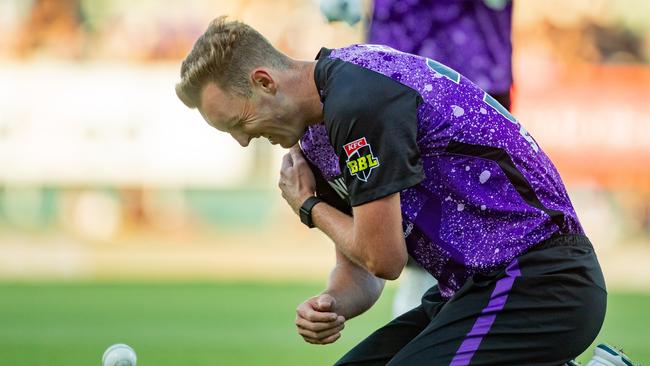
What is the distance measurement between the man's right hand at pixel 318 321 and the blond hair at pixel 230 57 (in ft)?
2.40

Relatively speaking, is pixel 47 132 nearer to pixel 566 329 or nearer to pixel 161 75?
pixel 161 75

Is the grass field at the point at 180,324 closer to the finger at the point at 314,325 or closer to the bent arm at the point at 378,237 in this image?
the finger at the point at 314,325

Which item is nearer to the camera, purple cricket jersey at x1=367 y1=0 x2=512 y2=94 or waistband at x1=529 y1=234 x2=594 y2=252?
waistband at x1=529 y1=234 x2=594 y2=252

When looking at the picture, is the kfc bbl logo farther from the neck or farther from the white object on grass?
the white object on grass

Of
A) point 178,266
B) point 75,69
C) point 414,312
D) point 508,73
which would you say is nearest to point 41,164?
point 75,69

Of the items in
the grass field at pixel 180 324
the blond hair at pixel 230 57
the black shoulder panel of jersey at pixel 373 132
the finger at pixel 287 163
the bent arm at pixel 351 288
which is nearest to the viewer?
the black shoulder panel of jersey at pixel 373 132

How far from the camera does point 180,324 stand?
8.92 m

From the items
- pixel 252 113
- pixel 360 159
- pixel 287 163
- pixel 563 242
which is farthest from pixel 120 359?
pixel 563 242

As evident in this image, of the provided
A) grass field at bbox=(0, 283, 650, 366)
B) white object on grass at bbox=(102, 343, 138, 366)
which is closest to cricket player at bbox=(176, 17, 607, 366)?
white object on grass at bbox=(102, 343, 138, 366)

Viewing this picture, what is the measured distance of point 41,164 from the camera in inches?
627

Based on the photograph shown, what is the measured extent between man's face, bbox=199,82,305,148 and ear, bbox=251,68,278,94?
1cm

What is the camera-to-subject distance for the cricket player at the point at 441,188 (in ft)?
11.1

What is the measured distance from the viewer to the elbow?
11.3ft

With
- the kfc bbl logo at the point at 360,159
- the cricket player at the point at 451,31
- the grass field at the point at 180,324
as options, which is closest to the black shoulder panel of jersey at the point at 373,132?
the kfc bbl logo at the point at 360,159
